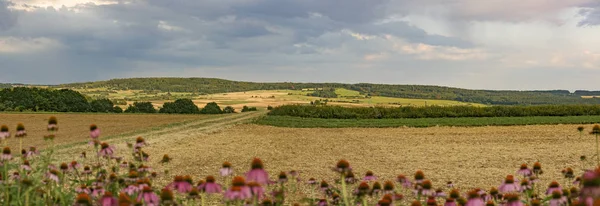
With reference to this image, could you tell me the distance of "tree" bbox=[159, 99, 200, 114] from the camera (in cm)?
6000

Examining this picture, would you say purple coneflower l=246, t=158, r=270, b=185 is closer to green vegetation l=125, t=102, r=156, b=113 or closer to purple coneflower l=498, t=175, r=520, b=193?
purple coneflower l=498, t=175, r=520, b=193

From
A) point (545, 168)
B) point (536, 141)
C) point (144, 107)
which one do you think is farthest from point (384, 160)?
point (144, 107)

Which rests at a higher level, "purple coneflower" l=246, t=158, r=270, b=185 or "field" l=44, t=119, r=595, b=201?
"purple coneflower" l=246, t=158, r=270, b=185

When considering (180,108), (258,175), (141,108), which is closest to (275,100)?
(180,108)

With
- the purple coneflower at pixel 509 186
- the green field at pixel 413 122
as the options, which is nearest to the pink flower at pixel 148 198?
the purple coneflower at pixel 509 186

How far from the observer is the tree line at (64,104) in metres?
53.5

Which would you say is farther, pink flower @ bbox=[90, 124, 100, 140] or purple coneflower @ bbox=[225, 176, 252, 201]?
→ pink flower @ bbox=[90, 124, 100, 140]

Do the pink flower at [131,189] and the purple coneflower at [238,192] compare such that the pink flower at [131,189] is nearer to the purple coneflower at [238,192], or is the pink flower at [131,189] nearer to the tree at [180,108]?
the purple coneflower at [238,192]

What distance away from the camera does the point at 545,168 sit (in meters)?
16.3

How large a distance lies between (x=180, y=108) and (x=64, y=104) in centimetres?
1317

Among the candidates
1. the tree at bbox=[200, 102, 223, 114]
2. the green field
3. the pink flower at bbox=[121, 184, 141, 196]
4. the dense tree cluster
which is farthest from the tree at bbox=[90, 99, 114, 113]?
the pink flower at bbox=[121, 184, 141, 196]

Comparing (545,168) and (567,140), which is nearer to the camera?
(545,168)

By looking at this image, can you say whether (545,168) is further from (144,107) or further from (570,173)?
(144,107)

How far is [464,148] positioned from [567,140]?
7.34 meters
